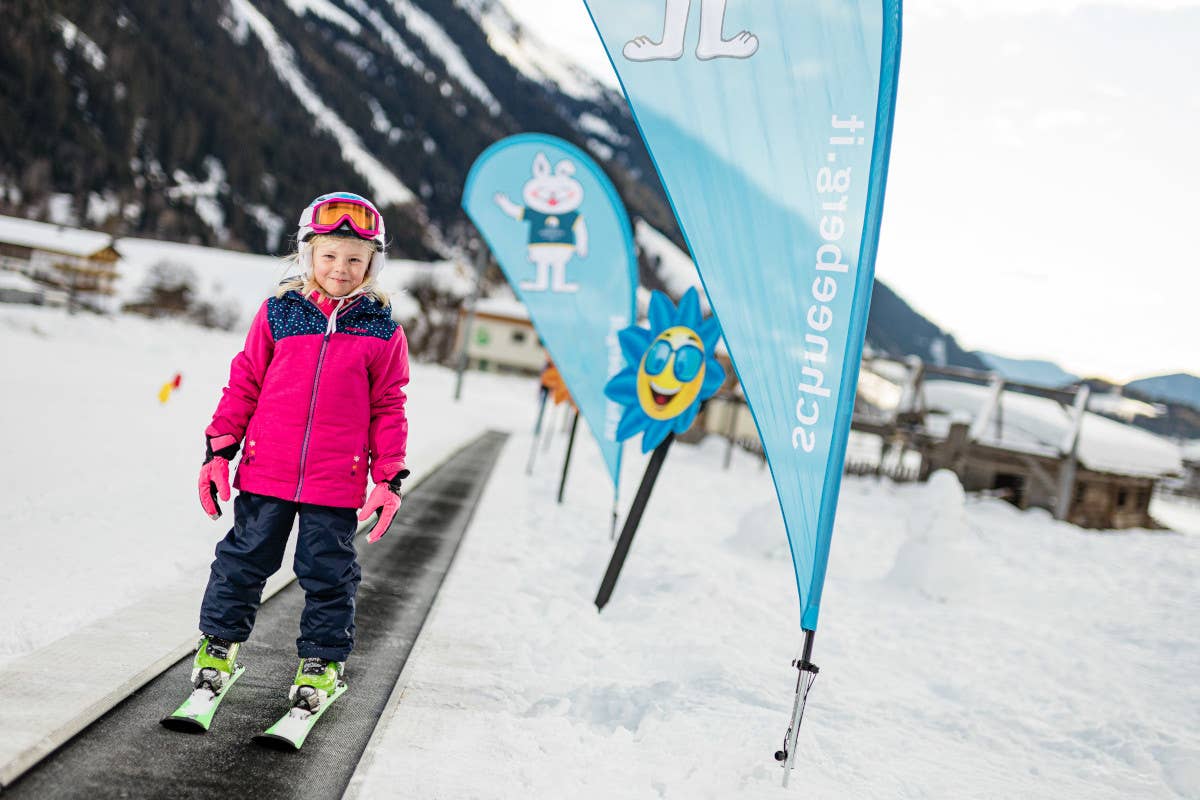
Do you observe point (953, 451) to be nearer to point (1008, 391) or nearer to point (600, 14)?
point (1008, 391)

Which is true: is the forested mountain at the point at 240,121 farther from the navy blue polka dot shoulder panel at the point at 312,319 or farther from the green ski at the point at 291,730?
the green ski at the point at 291,730

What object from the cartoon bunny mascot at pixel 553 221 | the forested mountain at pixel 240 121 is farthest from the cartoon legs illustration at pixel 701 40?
the forested mountain at pixel 240 121

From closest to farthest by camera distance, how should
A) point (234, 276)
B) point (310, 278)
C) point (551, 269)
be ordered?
point (310, 278) → point (551, 269) → point (234, 276)

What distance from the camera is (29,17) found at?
252ft

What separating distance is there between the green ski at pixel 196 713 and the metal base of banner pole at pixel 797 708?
202 cm

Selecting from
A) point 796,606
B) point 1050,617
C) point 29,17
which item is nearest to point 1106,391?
point 1050,617

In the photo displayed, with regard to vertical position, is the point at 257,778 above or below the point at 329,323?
below

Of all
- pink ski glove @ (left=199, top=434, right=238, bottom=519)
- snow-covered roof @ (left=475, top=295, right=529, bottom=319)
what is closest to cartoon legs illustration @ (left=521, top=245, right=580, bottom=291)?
pink ski glove @ (left=199, top=434, right=238, bottom=519)

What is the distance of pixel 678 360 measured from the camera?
194 inches

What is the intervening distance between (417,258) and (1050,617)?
327ft

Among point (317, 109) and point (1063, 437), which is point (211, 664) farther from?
point (317, 109)

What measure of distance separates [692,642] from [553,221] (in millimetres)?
4269

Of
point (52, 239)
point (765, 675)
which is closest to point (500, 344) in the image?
point (52, 239)

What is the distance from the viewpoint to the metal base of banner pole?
9.07ft
